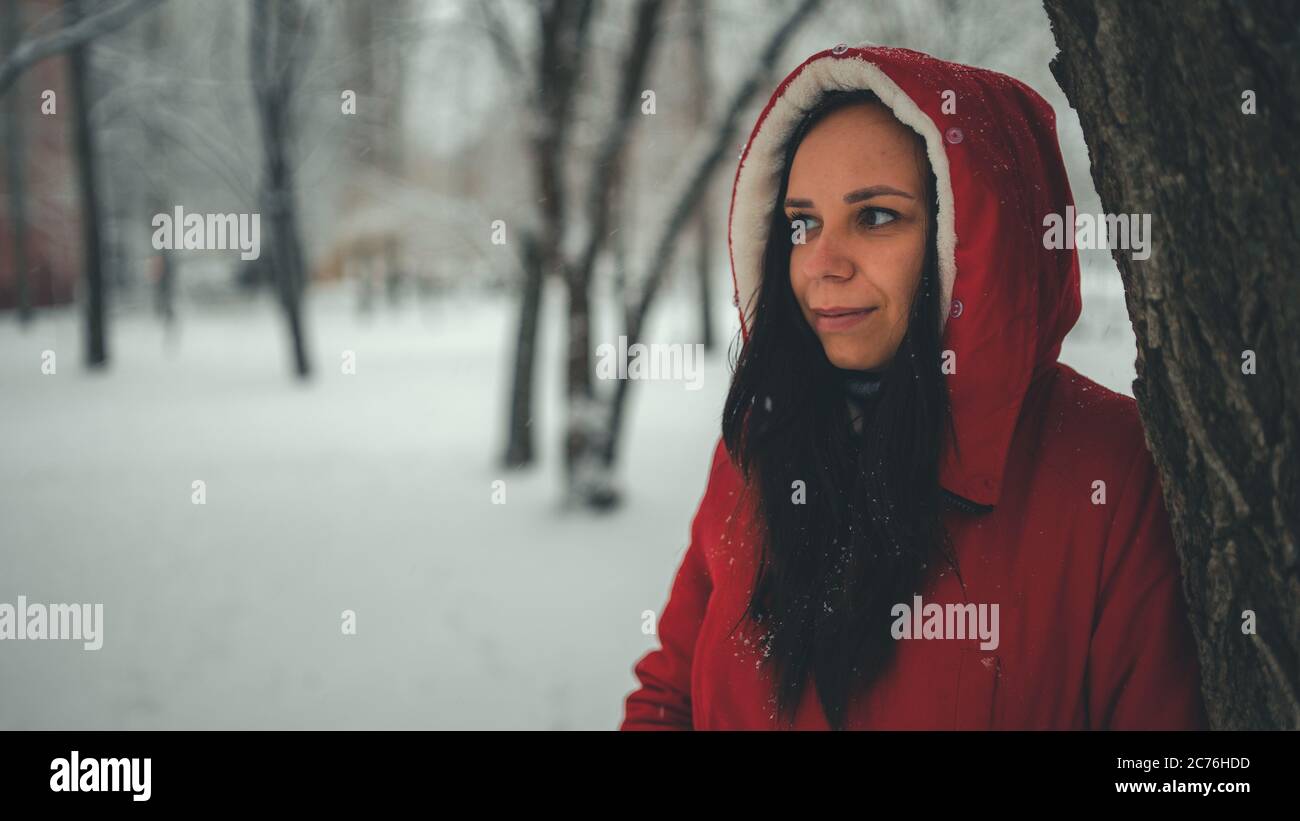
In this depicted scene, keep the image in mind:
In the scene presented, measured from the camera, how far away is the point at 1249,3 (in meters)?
0.86

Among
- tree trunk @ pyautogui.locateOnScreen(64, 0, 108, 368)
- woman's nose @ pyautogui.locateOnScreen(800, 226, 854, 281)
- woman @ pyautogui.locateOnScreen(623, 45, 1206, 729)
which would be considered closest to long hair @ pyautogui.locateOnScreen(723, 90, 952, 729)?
woman @ pyautogui.locateOnScreen(623, 45, 1206, 729)

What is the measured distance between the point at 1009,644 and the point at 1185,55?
76cm

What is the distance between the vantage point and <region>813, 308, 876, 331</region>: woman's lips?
50.8 inches

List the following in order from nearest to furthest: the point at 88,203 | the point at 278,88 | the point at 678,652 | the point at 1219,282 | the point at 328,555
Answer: the point at 1219,282 < the point at 678,652 < the point at 328,555 < the point at 278,88 < the point at 88,203

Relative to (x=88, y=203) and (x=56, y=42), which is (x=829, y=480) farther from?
(x=88, y=203)

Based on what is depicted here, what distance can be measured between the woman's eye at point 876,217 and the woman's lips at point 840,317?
0.13m

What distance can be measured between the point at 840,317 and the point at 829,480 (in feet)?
0.93

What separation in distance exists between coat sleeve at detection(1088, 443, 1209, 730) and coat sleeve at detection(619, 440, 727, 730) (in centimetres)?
69

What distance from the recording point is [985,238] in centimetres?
115

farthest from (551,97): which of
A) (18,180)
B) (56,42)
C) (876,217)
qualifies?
(18,180)

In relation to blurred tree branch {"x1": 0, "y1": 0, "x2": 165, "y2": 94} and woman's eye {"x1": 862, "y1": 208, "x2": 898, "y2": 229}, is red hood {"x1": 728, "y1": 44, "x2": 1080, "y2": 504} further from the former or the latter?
blurred tree branch {"x1": 0, "y1": 0, "x2": 165, "y2": 94}

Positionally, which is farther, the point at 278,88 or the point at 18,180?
the point at 18,180
